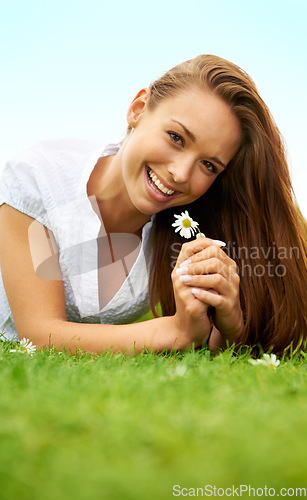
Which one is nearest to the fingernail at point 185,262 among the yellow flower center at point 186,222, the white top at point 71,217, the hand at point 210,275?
the hand at point 210,275

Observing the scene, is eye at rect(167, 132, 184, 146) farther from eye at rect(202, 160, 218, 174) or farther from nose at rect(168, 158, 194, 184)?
eye at rect(202, 160, 218, 174)

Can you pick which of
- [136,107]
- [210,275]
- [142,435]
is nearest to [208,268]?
[210,275]

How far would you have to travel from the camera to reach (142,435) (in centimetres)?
96

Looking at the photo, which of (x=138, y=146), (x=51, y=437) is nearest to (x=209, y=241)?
(x=138, y=146)

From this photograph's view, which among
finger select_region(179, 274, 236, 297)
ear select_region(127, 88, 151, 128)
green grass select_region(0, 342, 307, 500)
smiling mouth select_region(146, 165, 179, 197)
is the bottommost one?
finger select_region(179, 274, 236, 297)

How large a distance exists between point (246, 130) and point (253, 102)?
16cm

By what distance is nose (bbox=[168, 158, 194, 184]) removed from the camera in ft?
8.15

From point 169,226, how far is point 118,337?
1.05m

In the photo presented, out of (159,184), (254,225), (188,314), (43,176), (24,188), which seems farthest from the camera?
(254,225)

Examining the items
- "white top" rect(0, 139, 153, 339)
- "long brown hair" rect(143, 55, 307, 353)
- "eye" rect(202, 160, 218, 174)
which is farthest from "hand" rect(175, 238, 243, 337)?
"white top" rect(0, 139, 153, 339)

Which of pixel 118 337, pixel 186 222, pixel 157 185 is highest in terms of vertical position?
pixel 157 185

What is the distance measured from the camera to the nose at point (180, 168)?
97.8 inches

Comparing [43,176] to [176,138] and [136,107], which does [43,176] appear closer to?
[136,107]

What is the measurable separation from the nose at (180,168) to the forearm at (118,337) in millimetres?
750
